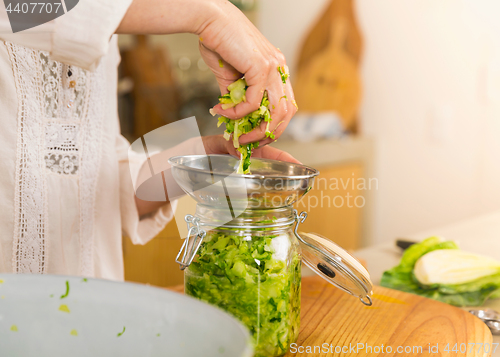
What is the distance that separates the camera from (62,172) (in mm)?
719

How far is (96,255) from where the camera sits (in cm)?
79

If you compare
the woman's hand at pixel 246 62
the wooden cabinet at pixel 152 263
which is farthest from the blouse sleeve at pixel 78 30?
the wooden cabinet at pixel 152 263

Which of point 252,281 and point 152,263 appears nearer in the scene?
point 252,281

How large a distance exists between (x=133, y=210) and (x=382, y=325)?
456 mm

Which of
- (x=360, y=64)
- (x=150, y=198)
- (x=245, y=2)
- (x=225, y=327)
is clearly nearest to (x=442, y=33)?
(x=360, y=64)

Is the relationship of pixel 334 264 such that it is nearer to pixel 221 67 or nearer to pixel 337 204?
pixel 221 67

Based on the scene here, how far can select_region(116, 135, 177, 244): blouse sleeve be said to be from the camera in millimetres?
801

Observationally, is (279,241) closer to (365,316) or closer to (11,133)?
(365,316)

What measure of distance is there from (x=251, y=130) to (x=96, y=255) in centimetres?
42

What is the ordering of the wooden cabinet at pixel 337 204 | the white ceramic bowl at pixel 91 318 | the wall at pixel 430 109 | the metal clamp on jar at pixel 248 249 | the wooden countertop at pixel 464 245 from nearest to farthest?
the white ceramic bowl at pixel 91 318
the metal clamp on jar at pixel 248 249
the wooden countertop at pixel 464 245
the wall at pixel 430 109
the wooden cabinet at pixel 337 204

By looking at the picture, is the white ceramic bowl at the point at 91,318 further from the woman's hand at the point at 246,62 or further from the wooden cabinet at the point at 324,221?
the wooden cabinet at the point at 324,221

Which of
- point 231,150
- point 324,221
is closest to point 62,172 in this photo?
point 231,150

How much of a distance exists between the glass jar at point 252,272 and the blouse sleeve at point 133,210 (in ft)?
1.11

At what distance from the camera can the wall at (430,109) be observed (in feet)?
6.51
